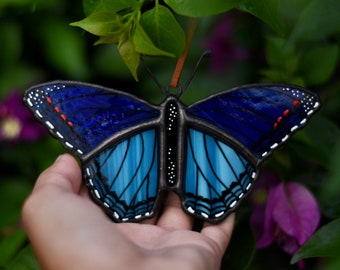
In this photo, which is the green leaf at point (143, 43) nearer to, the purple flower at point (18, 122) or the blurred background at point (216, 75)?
the blurred background at point (216, 75)

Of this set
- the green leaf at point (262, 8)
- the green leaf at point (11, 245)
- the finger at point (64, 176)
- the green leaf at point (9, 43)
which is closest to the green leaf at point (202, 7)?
the green leaf at point (262, 8)

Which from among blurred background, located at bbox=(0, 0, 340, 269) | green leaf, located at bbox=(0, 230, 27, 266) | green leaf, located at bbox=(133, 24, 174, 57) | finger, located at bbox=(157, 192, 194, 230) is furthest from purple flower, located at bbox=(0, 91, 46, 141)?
green leaf, located at bbox=(133, 24, 174, 57)

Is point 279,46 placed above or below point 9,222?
above

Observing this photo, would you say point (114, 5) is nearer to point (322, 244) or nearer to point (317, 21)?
point (317, 21)

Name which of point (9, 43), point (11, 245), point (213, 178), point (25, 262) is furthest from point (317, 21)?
point (9, 43)

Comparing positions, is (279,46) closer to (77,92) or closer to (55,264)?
(77,92)

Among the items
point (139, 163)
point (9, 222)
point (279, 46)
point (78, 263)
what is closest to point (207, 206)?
point (139, 163)
